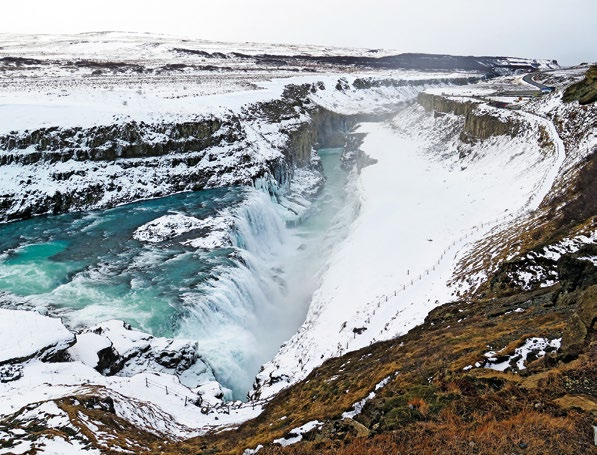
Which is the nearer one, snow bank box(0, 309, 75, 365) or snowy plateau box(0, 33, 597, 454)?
snowy plateau box(0, 33, 597, 454)

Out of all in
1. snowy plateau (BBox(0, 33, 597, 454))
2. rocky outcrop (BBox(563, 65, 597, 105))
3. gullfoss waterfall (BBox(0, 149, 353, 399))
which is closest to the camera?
snowy plateau (BBox(0, 33, 597, 454))

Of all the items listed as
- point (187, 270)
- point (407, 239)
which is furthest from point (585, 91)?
point (187, 270)

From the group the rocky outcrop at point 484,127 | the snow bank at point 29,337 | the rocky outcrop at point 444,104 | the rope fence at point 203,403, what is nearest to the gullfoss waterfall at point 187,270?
the rope fence at point 203,403

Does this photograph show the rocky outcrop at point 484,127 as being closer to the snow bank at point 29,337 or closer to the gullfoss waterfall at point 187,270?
the gullfoss waterfall at point 187,270

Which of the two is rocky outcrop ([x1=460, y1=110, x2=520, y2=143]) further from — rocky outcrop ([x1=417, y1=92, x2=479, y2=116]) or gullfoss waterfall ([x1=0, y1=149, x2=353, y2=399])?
gullfoss waterfall ([x1=0, y1=149, x2=353, y2=399])

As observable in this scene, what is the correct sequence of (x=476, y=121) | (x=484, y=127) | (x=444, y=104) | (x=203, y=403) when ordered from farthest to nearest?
(x=444, y=104), (x=476, y=121), (x=484, y=127), (x=203, y=403)

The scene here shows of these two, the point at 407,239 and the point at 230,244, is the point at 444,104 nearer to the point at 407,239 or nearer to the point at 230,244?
the point at 407,239

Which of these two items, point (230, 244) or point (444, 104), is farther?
point (444, 104)

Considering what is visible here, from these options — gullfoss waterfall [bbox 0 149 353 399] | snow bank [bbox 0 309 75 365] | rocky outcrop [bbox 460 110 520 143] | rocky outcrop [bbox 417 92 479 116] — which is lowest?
gullfoss waterfall [bbox 0 149 353 399]

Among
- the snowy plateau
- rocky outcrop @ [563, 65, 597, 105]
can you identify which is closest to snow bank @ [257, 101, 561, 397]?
the snowy plateau
